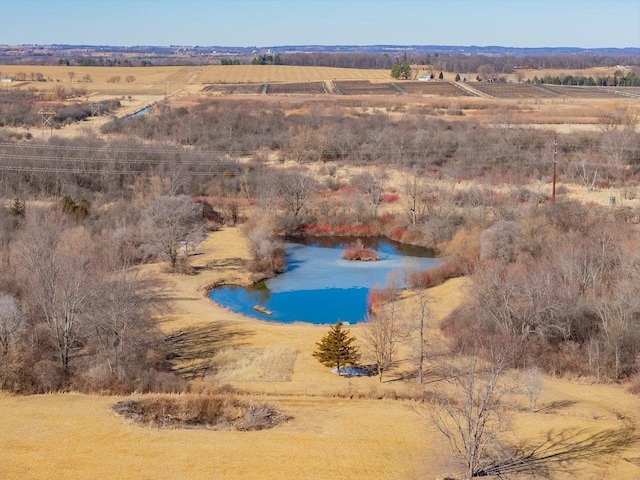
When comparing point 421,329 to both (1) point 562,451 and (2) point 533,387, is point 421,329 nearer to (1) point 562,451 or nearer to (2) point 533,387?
A: (2) point 533,387

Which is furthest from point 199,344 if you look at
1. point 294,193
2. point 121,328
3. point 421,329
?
point 294,193

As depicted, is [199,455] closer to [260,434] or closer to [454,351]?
[260,434]

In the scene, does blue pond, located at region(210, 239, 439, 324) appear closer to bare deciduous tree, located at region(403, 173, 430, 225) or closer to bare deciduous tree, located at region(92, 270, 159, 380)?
bare deciduous tree, located at region(403, 173, 430, 225)

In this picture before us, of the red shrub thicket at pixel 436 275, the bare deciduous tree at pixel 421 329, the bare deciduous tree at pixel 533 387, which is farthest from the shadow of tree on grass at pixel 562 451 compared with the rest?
the red shrub thicket at pixel 436 275

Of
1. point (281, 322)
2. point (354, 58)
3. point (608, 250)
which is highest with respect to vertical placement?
point (354, 58)

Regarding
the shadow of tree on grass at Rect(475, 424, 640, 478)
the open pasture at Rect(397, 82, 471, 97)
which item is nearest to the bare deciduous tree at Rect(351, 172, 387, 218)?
the shadow of tree on grass at Rect(475, 424, 640, 478)

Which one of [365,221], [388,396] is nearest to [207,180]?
[365,221]

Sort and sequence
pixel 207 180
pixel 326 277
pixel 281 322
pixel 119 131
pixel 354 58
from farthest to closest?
pixel 354 58 → pixel 119 131 → pixel 207 180 → pixel 326 277 → pixel 281 322
